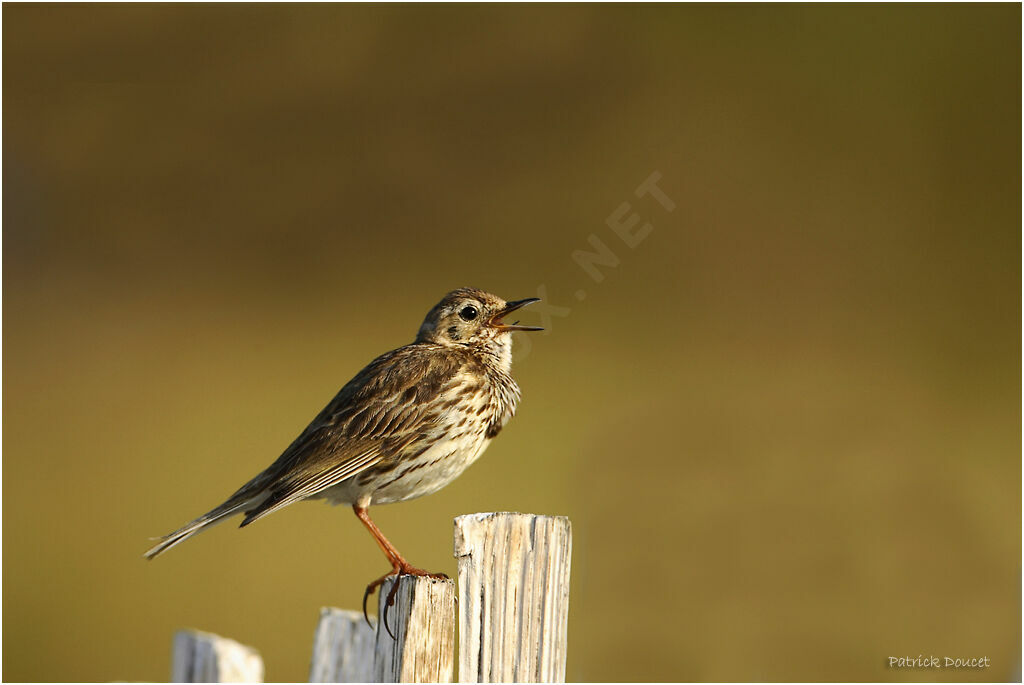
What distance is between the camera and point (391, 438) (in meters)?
5.49

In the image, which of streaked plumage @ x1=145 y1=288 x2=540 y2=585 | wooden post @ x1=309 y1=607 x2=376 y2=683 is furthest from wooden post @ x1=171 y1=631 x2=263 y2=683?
streaked plumage @ x1=145 y1=288 x2=540 y2=585

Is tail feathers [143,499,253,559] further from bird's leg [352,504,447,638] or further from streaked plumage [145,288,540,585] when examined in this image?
bird's leg [352,504,447,638]

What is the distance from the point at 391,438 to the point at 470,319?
0.84 metres

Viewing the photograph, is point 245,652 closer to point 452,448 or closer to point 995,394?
point 452,448

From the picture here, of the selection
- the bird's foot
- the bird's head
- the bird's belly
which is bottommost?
the bird's foot

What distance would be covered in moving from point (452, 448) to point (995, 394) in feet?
30.6

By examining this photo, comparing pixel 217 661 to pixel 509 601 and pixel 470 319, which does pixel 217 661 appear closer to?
pixel 509 601

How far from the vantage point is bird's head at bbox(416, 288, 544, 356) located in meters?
5.98

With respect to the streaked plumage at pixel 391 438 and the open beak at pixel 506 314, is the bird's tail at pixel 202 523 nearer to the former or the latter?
the streaked plumage at pixel 391 438

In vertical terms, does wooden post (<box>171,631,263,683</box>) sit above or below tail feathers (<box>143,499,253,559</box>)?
below

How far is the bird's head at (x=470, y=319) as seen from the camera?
598 centimetres

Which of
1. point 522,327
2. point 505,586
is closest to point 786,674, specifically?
point 522,327

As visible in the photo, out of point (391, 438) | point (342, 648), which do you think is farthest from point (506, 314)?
point (342, 648)

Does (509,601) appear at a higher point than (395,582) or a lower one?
lower
